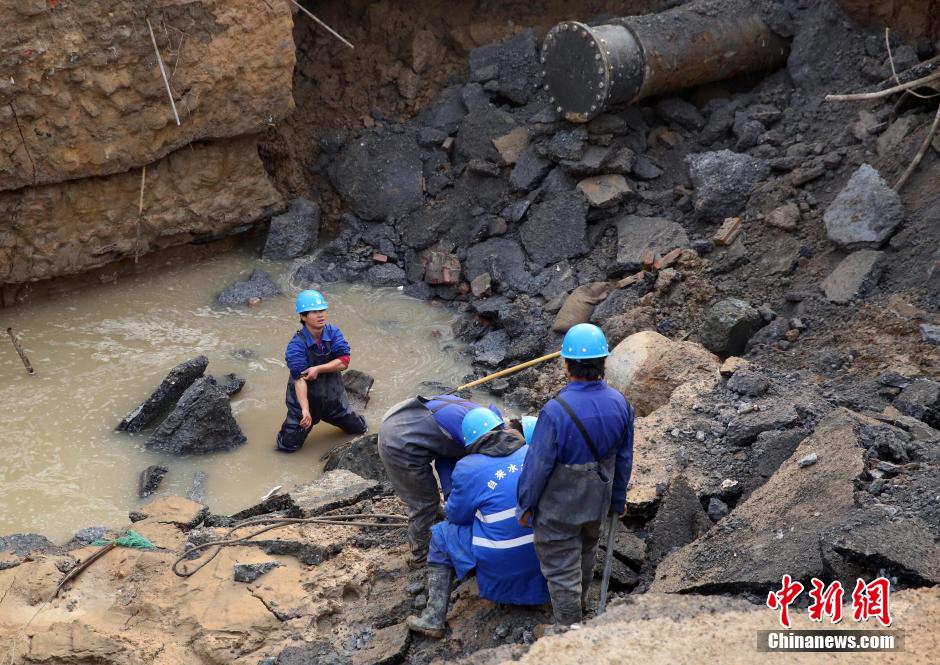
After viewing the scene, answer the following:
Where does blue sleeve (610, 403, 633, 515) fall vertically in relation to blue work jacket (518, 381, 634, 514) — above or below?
below

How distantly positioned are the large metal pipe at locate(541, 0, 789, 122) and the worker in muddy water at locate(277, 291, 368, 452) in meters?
4.10

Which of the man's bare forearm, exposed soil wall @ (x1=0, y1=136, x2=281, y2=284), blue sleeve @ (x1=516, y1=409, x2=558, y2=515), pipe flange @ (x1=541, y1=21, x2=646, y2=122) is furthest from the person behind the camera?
pipe flange @ (x1=541, y1=21, x2=646, y2=122)

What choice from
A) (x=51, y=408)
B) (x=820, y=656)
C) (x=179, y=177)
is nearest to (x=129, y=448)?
(x=51, y=408)

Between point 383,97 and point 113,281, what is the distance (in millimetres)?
3991

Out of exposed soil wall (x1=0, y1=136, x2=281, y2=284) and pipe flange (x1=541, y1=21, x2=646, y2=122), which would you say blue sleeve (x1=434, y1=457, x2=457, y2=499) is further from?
exposed soil wall (x1=0, y1=136, x2=281, y2=284)

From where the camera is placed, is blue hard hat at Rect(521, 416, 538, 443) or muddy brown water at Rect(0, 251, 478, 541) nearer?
blue hard hat at Rect(521, 416, 538, 443)

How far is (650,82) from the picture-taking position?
1042 centimetres

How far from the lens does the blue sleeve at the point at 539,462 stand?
4.56 metres

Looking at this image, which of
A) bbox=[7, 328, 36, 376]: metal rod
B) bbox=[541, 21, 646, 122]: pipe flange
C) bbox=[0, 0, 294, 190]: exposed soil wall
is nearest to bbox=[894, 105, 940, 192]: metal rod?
bbox=[541, 21, 646, 122]: pipe flange

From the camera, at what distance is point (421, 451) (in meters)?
5.58

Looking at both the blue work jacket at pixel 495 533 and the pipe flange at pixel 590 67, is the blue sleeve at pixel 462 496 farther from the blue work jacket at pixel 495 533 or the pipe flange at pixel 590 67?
the pipe flange at pixel 590 67

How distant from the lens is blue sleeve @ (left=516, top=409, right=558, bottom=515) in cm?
456

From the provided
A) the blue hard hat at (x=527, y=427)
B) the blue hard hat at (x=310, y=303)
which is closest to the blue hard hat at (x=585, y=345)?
the blue hard hat at (x=527, y=427)

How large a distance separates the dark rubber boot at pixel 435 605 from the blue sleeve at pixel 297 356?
310 cm
